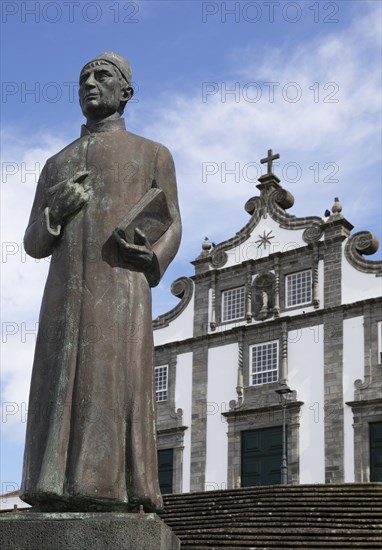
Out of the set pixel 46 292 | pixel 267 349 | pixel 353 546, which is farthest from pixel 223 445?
pixel 46 292

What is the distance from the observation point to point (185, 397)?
30250 millimetres

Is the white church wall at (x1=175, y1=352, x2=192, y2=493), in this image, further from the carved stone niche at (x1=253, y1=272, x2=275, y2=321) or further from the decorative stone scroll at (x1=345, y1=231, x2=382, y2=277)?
the decorative stone scroll at (x1=345, y1=231, x2=382, y2=277)

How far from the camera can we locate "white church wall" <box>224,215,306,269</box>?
1176 inches

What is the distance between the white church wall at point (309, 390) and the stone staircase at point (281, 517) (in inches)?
270

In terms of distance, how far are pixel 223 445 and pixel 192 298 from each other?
218 inches

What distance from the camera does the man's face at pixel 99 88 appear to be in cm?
421

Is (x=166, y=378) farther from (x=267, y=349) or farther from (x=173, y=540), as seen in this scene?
(x=173, y=540)

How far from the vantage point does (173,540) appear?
142 inches

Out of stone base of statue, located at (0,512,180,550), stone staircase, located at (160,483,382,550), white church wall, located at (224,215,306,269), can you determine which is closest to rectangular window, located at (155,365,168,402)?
white church wall, located at (224,215,306,269)

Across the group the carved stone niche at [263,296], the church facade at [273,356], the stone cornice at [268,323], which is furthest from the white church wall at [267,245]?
the stone cornice at [268,323]

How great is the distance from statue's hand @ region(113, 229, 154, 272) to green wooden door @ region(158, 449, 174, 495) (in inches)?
1032

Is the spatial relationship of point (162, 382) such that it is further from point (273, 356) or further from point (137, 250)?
point (137, 250)

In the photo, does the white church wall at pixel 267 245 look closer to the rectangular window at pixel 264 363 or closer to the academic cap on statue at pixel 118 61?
the rectangular window at pixel 264 363

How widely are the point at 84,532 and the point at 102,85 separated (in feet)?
6.54
